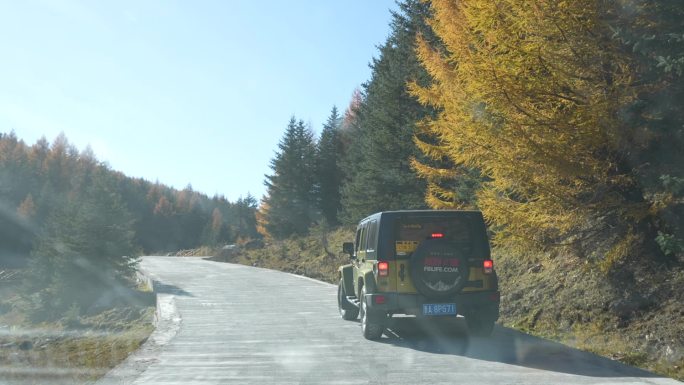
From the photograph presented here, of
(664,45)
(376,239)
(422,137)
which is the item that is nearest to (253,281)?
(422,137)

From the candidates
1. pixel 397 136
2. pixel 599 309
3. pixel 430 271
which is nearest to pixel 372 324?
pixel 430 271

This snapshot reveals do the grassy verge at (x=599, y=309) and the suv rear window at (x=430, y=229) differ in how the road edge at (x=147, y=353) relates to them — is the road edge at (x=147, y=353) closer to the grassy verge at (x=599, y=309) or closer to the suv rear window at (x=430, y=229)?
the suv rear window at (x=430, y=229)

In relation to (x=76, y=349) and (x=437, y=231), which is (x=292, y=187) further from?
(x=437, y=231)

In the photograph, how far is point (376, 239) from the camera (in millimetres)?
11453

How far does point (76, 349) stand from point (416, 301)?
941 centimetres

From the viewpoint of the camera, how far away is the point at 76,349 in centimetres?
1608

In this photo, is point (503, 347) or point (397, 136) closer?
point (503, 347)

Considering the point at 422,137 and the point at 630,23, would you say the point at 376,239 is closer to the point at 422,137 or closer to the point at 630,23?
the point at 630,23

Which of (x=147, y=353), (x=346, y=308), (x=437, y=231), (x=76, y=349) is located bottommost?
(x=76, y=349)

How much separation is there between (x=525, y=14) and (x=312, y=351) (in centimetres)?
669

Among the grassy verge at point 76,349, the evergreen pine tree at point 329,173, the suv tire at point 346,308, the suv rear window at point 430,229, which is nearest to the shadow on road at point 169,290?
the grassy verge at point 76,349

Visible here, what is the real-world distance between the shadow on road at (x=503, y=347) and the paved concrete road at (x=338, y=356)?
0.01 m

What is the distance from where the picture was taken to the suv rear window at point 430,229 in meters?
11.4

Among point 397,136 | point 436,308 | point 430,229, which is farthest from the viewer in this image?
point 397,136
